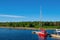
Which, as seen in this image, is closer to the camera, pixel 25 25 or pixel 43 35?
pixel 43 35

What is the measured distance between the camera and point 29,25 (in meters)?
173

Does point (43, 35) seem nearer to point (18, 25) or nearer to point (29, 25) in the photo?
point (29, 25)

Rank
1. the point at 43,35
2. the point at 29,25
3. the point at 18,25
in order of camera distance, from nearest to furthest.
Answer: the point at 43,35 < the point at 29,25 < the point at 18,25

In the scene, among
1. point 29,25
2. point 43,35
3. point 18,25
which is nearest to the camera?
point 43,35

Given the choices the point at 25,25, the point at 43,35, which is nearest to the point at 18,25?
the point at 25,25

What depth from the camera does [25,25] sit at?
180750mm

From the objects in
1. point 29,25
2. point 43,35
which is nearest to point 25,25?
point 29,25

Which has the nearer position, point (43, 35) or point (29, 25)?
point (43, 35)

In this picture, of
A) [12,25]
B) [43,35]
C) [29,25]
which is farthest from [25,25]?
[43,35]

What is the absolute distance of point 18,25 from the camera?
186750 millimetres

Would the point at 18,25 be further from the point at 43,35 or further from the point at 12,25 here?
the point at 43,35

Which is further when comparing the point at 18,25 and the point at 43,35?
the point at 18,25

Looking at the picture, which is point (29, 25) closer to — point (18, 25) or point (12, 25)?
point (18, 25)

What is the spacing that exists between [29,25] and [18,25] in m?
18.1
